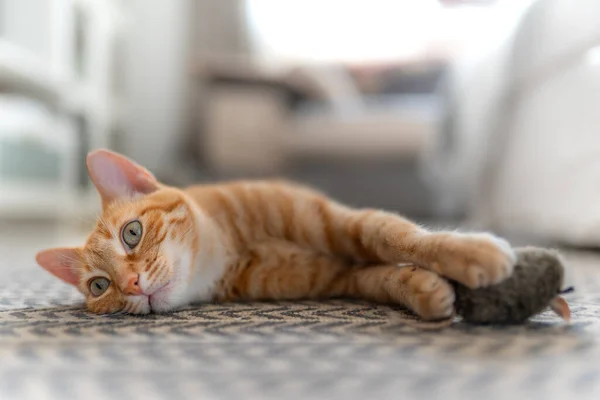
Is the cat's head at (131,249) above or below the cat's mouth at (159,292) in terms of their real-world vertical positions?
above

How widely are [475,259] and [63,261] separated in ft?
2.54

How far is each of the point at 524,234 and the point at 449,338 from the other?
1316mm

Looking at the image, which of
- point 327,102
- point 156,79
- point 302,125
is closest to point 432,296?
point 302,125

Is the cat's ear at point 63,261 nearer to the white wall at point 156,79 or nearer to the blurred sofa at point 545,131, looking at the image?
the blurred sofa at point 545,131

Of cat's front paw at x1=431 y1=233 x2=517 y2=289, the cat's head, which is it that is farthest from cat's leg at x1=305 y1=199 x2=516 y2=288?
the cat's head

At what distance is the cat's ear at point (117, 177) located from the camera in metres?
1.11

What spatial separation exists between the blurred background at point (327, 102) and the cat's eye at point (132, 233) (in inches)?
33.2

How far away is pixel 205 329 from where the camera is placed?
0.83 metres

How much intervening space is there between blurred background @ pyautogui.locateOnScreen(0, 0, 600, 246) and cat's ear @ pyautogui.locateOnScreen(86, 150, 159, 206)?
2.37 feet

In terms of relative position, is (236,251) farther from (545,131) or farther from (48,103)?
(48,103)

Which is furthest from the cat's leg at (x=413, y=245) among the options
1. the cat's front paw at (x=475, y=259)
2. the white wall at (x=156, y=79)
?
the white wall at (x=156, y=79)

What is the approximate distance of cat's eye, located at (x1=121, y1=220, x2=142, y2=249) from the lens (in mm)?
1014

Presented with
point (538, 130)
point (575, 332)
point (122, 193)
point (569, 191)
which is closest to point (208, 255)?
point (122, 193)

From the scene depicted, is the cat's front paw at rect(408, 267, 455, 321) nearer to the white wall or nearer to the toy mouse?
the toy mouse
